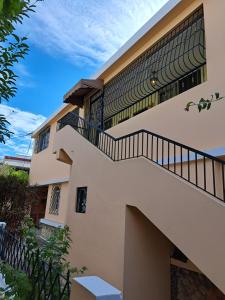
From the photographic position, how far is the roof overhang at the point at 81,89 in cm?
966

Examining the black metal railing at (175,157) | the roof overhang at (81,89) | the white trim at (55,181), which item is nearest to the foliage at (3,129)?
the black metal railing at (175,157)

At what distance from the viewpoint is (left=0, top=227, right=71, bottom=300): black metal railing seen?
2.86m

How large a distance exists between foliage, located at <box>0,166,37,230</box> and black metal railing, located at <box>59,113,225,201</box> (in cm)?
397

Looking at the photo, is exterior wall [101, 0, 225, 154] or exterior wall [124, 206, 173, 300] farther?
exterior wall [101, 0, 225, 154]

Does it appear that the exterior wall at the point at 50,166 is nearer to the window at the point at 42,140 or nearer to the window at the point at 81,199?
the window at the point at 42,140

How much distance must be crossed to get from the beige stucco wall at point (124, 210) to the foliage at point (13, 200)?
3356 mm

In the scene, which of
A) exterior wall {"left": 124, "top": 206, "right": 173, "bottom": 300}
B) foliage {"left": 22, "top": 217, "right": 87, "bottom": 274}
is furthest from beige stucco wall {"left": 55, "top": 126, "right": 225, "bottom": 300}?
A: foliage {"left": 22, "top": 217, "right": 87, "bottom": 274}

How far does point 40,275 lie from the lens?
3199 mm

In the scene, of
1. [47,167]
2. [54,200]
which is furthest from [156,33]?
[47,167]

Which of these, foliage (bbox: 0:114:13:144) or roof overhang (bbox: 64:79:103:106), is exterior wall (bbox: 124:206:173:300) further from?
roof overhang (bbox: 64:79:103:106)

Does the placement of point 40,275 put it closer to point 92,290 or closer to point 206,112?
point 92,290

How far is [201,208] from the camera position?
360cm

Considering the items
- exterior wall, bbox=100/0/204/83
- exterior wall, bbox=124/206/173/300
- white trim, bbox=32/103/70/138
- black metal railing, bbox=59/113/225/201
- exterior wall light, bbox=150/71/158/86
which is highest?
white trim, bbox=32/103/70/138

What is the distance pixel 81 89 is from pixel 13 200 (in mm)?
5361
